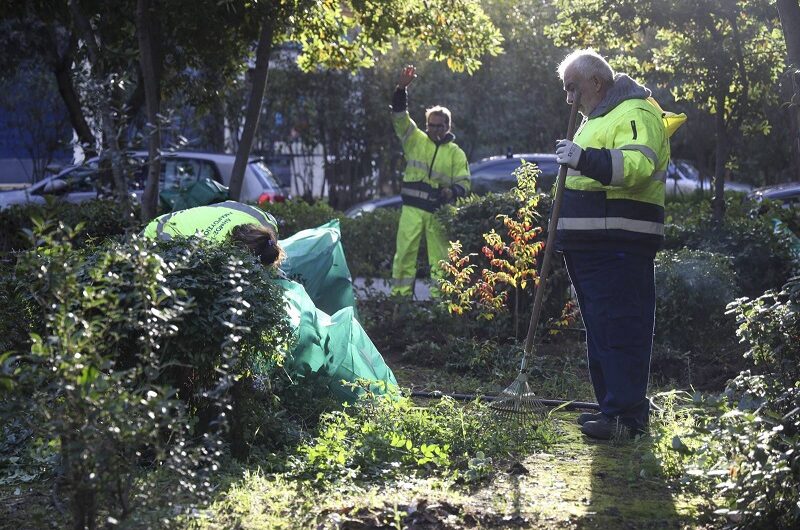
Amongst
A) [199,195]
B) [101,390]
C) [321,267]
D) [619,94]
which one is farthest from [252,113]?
[101,390]

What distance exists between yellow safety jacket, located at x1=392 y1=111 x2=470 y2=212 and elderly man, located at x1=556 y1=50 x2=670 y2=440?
4.77m

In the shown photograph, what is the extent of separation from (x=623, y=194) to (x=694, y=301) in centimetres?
225

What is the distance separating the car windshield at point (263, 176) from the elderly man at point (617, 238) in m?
9.58

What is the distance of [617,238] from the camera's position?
5.37 metres

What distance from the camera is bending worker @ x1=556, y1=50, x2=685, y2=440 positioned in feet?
17.6

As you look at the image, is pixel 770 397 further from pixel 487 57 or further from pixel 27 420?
pixel 487 57

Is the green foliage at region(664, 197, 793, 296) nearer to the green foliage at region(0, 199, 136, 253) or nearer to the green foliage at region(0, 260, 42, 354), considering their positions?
the green foliage at region(0, 199, 136, 253)

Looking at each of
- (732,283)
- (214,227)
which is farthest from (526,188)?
(214,227)

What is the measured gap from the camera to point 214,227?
572 cm

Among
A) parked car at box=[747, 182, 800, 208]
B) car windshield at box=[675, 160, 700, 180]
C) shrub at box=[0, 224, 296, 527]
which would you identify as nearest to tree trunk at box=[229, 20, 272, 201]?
shrub at box=[0, 224, 296, 527]

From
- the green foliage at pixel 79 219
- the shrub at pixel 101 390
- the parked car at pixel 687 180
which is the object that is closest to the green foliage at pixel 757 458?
the shrub at pixel 101 390

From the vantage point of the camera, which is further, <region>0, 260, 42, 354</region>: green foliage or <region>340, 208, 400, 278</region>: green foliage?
<region>340, 208, 400, 278</region>: green foliage

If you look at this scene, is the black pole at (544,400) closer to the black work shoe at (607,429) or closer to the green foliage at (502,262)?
the black work shoe at (607,429)

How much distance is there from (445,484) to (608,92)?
7.19ft
